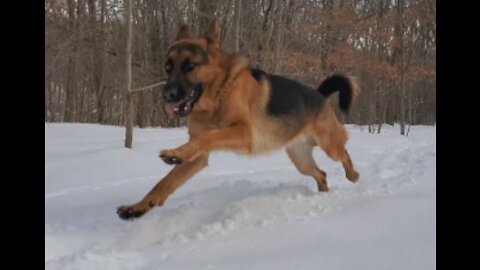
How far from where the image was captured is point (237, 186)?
5551 millimetres

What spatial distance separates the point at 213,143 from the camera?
167 inches

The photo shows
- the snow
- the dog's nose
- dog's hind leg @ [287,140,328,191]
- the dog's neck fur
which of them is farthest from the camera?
dog's hind leg @ [287,140,328,191]

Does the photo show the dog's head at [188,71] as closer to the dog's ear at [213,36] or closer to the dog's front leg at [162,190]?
the dog's ear at [213,36]

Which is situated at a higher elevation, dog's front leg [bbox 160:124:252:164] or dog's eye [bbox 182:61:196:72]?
dog's eye [bbox 182:61:196:72]

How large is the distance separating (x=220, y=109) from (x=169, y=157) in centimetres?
92

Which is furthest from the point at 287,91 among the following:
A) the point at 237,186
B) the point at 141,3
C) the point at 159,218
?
the point at 141,3

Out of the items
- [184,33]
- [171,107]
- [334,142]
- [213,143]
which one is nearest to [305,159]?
[334,142]

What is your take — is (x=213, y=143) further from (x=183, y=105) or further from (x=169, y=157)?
(x=169, y=157)

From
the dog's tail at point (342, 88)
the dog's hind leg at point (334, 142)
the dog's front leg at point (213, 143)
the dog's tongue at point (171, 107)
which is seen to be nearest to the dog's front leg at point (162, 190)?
the dog's front leg at point (213, 143)

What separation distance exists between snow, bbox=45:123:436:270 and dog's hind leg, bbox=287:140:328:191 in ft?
0.92

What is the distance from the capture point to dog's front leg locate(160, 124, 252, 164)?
153 inches

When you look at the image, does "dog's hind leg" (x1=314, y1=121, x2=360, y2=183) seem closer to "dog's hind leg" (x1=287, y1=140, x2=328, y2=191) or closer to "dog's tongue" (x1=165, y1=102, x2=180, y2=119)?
"dog's hind leg" (x1=287, y1=140, x2=328, y2=191)

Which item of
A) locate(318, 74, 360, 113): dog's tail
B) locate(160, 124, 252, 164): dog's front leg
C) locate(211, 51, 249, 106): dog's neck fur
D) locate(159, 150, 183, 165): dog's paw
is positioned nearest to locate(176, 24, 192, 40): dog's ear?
locate(211, 51, 249, 106): dog's neck fur
